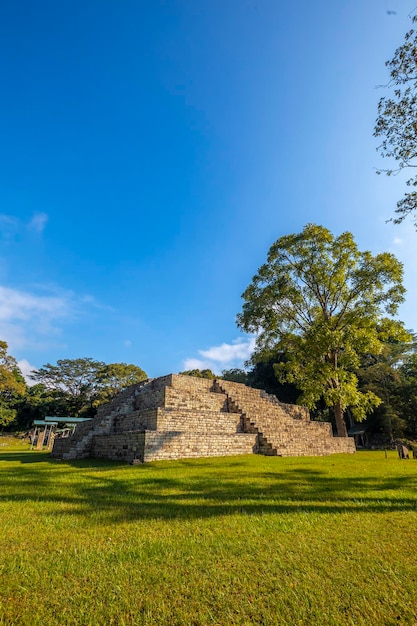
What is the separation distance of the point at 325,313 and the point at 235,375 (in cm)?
4072

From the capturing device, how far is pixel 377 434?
115 feet

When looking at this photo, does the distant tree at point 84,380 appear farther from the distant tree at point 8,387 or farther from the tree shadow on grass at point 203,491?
the tree shadow on grass at point 203,491

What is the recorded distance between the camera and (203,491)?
251 inches

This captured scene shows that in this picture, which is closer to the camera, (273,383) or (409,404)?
(409,404)

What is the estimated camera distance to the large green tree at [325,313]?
1853 cm

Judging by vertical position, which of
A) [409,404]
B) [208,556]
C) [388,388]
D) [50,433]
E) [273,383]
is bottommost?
[208,556]

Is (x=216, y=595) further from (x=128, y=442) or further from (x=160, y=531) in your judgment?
(x=128, y=442)

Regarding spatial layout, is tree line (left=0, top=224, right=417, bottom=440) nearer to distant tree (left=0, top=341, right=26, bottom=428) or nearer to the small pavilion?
the small pavilion

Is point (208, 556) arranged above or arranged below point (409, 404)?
below

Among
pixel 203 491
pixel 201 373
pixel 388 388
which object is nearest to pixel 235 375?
pixel 201 373

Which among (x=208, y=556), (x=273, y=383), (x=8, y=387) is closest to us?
(x=208, y=556)

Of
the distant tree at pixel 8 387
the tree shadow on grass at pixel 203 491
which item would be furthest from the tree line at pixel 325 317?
the distant tree at pixel 8 387

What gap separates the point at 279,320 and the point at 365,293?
5378 millimetres

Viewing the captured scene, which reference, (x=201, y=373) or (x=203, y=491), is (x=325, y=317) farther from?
(x=201, y=373)
